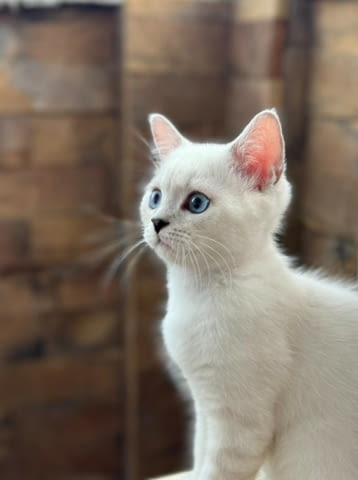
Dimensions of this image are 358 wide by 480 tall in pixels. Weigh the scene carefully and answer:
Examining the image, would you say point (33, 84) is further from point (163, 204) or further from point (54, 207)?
point (163, 204)

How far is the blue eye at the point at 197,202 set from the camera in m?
0.71

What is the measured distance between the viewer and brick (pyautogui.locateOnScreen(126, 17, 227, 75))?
1.36 meters

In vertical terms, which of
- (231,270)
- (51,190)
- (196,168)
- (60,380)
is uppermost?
(196,168)

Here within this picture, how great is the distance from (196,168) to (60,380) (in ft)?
3.17

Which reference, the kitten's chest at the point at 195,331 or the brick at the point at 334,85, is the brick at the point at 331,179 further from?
the kitten's chest at the point at 195,331

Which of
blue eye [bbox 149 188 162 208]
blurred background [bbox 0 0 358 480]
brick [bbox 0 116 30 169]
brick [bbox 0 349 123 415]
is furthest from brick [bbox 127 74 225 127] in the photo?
blue eye [bbox 149 188 162 208]

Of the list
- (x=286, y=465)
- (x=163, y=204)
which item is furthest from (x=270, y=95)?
(x=286, y=465)

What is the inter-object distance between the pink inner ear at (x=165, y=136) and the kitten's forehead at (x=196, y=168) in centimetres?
4

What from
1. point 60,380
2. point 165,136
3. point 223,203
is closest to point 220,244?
point 223,203

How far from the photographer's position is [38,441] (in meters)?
1.57

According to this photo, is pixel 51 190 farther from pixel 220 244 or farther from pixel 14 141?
pixel 220 244

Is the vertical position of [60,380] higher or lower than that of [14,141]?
lower

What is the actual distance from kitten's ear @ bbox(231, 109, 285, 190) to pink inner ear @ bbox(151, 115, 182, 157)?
0.10 metres

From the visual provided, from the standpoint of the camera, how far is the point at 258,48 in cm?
131
